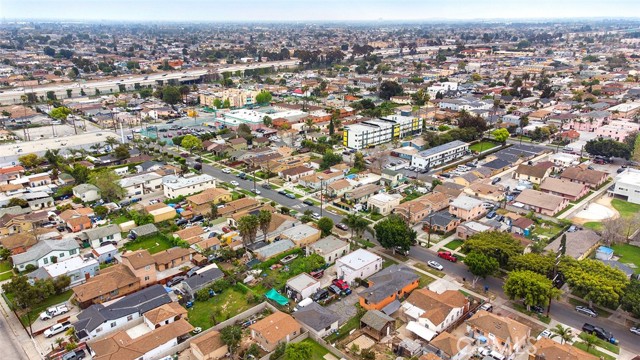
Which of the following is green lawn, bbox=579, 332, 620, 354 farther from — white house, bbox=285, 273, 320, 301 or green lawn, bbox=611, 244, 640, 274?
white house, bbox=285, 273, 320, 301

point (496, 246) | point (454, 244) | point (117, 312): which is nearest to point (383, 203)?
point (454, 244)

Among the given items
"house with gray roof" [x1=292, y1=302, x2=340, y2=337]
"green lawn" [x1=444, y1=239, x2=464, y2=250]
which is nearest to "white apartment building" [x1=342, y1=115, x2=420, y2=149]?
"green lawn" [x1=444, y1=239, x2=464, y2=250]

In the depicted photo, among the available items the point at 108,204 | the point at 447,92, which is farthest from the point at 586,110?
the point at 108,204

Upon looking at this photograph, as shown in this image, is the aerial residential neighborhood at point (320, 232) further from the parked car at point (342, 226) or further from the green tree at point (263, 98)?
the green tree at point (263, 98)

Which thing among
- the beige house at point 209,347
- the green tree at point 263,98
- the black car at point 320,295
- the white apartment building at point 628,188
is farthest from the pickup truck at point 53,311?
the green tree at point 263,98

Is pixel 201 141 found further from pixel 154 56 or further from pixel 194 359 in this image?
pixel 154 56

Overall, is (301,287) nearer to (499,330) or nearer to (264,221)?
(264,221)
